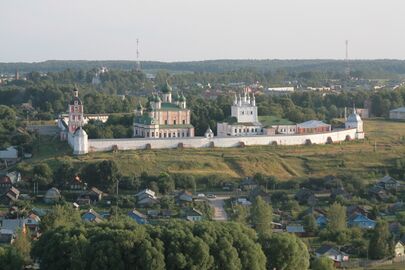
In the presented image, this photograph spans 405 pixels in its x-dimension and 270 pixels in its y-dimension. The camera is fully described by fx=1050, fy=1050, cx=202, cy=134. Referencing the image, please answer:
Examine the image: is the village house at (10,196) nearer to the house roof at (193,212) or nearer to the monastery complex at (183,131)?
the monastery complex at (183,131)

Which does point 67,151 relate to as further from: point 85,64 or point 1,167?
point 85,64

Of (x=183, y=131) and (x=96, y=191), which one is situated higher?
(x=183, y=131)

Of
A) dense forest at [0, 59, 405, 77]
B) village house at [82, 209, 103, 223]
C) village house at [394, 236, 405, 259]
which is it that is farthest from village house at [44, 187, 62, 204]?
dense forest at [0, 59, 405, 77]

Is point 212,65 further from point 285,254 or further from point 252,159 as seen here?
point 285,254

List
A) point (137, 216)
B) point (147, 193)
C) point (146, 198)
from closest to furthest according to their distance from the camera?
point (137, 216) < point (146, 198) < point (147, 193)

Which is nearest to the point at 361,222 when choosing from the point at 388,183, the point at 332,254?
the point at 332,254

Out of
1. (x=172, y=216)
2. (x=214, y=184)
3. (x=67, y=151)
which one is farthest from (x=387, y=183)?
(x=67, y=151)

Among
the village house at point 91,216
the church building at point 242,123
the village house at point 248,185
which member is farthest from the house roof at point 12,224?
the church building at point 242,123

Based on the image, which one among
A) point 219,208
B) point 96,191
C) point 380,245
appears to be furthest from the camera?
point 96,191
